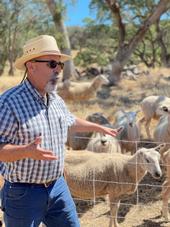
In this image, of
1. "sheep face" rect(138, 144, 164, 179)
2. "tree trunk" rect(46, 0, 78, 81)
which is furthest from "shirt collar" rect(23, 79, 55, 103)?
"tree trunk" rect(46, 0, 78, 81)

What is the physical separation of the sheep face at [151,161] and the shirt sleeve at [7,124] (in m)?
3.17

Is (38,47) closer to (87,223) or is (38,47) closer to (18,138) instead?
(18,138)

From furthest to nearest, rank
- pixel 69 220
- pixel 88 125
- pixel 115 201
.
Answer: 1. pixel 115 201
2. pixel 88 125
3. pixel 69 220

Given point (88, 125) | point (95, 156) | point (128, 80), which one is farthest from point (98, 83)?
point (88, 125)

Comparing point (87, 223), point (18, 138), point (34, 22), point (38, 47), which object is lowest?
point (87, 223)

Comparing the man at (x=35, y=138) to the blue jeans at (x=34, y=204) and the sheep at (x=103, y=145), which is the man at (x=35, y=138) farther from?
the sheep at (x=103, y=145)

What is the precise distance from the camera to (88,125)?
397cm

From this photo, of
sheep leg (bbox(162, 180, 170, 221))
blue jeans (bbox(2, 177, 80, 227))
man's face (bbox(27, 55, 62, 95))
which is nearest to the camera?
blue jeans (bbox(2, 177, 80, 227))

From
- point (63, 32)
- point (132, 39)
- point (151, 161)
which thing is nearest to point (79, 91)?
point (132, 39)

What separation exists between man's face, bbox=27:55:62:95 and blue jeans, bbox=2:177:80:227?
0.75 m

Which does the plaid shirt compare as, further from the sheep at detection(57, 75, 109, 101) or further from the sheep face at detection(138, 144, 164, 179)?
the sheep at detection(57, 75, 109, 101)

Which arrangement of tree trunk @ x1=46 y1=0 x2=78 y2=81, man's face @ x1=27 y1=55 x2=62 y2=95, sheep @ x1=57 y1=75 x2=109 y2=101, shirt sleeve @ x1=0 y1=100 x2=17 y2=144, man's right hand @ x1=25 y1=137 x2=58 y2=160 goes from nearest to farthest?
man's right hand @ x1=25 y1=137 x2=58 y2=160 < shirt sleeve @ x1=0 y1=100 x2=17 y2=144 < man's face @ x1=27 y1=55 x2=62 y2=95 < sheep @ x1=57 y1=75 x2=109 y2=101 < tree trunk @ x1=46 y1=0 x2=78 y2=81

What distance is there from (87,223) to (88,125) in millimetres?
3125

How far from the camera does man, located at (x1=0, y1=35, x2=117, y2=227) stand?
125 inches
